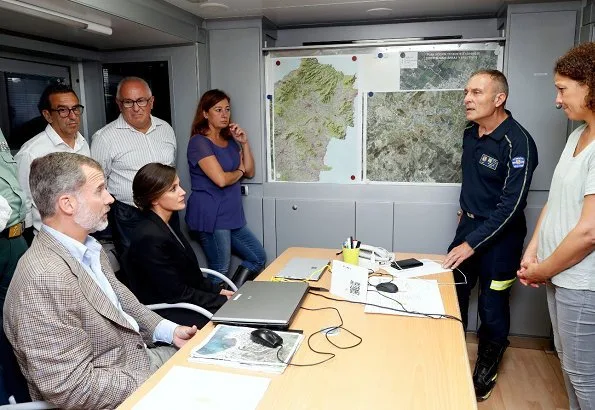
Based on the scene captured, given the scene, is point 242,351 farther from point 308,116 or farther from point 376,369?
point 308,116

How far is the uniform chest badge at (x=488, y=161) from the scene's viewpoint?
257 cm

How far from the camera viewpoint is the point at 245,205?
144 inches

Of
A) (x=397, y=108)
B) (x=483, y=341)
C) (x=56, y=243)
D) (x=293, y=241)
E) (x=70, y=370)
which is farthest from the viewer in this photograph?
(x=293, y=241)

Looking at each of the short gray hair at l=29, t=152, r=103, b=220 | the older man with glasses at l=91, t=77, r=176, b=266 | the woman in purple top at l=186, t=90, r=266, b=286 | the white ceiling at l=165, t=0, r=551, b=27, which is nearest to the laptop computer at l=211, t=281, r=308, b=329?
the short gray hair at l=29, t=152, r=103, b=220

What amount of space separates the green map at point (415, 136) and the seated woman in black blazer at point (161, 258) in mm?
1690

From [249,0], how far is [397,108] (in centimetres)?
126

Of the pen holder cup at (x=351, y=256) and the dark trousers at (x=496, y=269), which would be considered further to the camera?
the dark trousers at (x=496, y=269)

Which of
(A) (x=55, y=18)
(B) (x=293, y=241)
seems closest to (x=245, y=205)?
(B) (x=293, y=241)

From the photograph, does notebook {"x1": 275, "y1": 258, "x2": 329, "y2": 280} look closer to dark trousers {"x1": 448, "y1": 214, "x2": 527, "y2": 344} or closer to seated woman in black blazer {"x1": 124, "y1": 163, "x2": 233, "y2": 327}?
seated woman in black blazer {"x1": 124, "y1": 163, "x2": 233, "y2": 327}

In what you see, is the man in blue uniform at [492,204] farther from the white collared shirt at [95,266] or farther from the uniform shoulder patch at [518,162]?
the white collared shirt at [95,266]

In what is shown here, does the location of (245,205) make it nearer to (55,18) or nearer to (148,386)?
(55,18)

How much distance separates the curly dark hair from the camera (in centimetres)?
173

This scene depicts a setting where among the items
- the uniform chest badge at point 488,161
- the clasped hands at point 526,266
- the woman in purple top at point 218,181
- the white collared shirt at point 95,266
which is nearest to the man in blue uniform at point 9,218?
the white collared shirt at point 95,266

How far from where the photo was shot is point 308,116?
11.5ft
